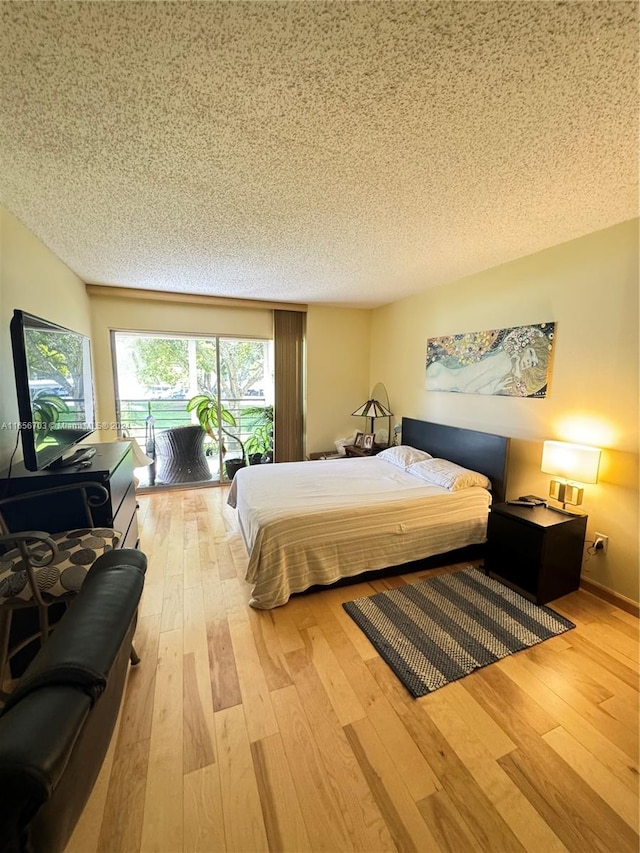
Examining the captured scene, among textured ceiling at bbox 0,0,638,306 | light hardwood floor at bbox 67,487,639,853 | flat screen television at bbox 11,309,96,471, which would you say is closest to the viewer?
textured ceiling at bbox 0,0,638,306

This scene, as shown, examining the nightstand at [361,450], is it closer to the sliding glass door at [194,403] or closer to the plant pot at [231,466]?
the sliding glass door at [194,403]

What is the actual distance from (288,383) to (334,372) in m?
0.71

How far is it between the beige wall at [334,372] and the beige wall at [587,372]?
1.87 metres

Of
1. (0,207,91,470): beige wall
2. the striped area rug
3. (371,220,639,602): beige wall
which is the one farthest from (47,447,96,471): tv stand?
(371,220,639,602): beige wall

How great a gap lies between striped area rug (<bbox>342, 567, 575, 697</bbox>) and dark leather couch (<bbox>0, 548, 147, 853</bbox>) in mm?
1408

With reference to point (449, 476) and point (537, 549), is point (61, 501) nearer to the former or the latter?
point (449, 476)

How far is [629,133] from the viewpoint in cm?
135

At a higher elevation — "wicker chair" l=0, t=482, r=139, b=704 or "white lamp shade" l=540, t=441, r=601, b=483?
"white lamp shade" l=540, t=441, r=601, b=483

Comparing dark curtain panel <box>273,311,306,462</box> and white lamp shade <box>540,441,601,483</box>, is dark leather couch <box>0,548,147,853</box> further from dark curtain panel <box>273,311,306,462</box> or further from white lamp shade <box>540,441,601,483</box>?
dark curtain panel <box>273,311,306,462</box>

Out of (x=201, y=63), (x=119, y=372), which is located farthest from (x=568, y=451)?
(x=119, y=372)

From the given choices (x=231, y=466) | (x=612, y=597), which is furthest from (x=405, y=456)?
(x=231, y=466)

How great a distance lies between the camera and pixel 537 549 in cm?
217

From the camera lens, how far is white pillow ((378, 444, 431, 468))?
134 inches

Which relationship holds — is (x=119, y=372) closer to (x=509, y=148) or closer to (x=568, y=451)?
(x=509, y=148)
